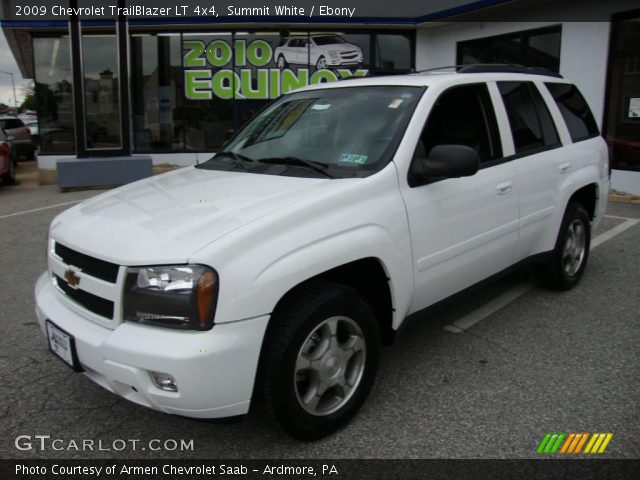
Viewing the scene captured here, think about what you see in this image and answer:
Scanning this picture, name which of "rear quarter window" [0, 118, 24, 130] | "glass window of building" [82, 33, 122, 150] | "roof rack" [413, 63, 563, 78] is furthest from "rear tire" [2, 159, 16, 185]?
"roof rack" [413, 63, 563, 78]

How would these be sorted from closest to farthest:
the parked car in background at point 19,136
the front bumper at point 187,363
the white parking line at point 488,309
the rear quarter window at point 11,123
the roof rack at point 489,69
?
the front bumper at point 187,363, the roof rack at point 489,69, the white parking line at point 488,309, the parked car in background at point 19,136, the rear quarter window at point 11,123

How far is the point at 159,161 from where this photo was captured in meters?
14.6

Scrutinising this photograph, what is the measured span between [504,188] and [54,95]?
14.2 meters

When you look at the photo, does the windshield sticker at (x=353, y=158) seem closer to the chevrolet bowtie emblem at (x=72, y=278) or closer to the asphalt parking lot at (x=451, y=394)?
the asphalt parking lot at (x=451, y=394)

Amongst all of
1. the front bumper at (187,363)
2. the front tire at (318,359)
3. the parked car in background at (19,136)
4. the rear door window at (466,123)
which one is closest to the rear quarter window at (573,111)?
the rear door window at (466,123)

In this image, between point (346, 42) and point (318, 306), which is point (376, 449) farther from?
point (346, 42)

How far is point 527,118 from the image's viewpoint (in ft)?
13.9

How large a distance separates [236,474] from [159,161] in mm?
12933

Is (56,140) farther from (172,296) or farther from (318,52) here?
(172,296)

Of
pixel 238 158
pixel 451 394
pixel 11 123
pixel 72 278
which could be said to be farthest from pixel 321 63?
pixel 11 123

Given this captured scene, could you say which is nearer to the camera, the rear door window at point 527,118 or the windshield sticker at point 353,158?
the windshield sticker at point 353,158

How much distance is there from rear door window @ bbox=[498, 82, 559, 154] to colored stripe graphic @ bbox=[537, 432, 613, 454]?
1989 mm

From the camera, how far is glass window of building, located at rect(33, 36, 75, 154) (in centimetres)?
1447
